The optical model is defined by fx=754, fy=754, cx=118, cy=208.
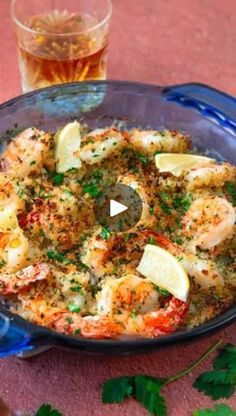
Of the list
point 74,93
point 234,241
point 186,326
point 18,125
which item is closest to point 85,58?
point 74,93

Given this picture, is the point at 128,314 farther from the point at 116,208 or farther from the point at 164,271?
the point at 116,208

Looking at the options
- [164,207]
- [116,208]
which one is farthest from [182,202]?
[116,208]

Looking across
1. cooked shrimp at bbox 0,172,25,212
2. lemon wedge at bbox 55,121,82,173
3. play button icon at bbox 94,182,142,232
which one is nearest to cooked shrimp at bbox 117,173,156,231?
play button icon at bbox 94,182,142,232

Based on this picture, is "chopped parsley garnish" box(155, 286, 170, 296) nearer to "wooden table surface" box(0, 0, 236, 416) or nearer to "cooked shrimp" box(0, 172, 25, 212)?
"wooden table surface" box(0, 0, 236, 416)

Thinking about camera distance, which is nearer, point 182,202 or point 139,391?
point 139,391

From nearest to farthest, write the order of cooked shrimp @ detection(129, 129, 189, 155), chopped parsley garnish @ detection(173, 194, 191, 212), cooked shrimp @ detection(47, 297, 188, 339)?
1. cooked shrimp @ detection(47, 297, 188, 339)
2. chopped parsley garnish @ detection(173, 194, 191, 212)
3. cooked shrimp @ detection(129, 129, 189, 155)

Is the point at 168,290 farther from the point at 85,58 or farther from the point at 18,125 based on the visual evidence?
the point at 85,58
